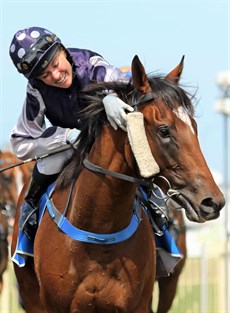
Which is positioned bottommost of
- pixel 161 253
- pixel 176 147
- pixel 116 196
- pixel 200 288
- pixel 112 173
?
pixel 200 288

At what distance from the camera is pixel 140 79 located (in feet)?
20.1

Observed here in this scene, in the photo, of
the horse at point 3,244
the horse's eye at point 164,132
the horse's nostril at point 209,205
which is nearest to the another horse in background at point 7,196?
the horse at point 3,244

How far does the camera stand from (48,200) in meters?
6.84

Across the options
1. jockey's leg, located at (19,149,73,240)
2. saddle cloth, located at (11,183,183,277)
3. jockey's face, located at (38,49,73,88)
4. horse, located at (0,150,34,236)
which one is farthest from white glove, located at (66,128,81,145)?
horse, located at (0,150,34,236)

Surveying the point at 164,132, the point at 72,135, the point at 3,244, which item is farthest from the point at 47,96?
the point at 3,244

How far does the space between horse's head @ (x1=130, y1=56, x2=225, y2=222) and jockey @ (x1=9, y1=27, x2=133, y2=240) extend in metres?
0.61

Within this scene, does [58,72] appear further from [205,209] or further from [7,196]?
[7,196]

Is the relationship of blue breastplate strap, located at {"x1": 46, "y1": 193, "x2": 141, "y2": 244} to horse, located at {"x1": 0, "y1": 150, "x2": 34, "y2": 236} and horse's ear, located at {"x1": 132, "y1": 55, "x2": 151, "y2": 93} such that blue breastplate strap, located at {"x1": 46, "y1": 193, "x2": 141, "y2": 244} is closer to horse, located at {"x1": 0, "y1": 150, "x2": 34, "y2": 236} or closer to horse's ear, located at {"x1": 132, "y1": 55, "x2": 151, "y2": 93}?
horse's ear, located at {"x1": 132, "y1": 55, "x2": 151, "y2": 93}

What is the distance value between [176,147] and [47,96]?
140 centimetres

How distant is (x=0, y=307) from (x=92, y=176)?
5.99 metres

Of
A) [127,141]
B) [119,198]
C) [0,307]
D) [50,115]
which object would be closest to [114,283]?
[119,198]

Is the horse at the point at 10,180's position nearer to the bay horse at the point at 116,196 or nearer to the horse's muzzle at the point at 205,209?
the bay horse at the point at 116,196

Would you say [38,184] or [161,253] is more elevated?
[38,184]

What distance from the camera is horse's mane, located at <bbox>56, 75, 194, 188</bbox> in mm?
6027
